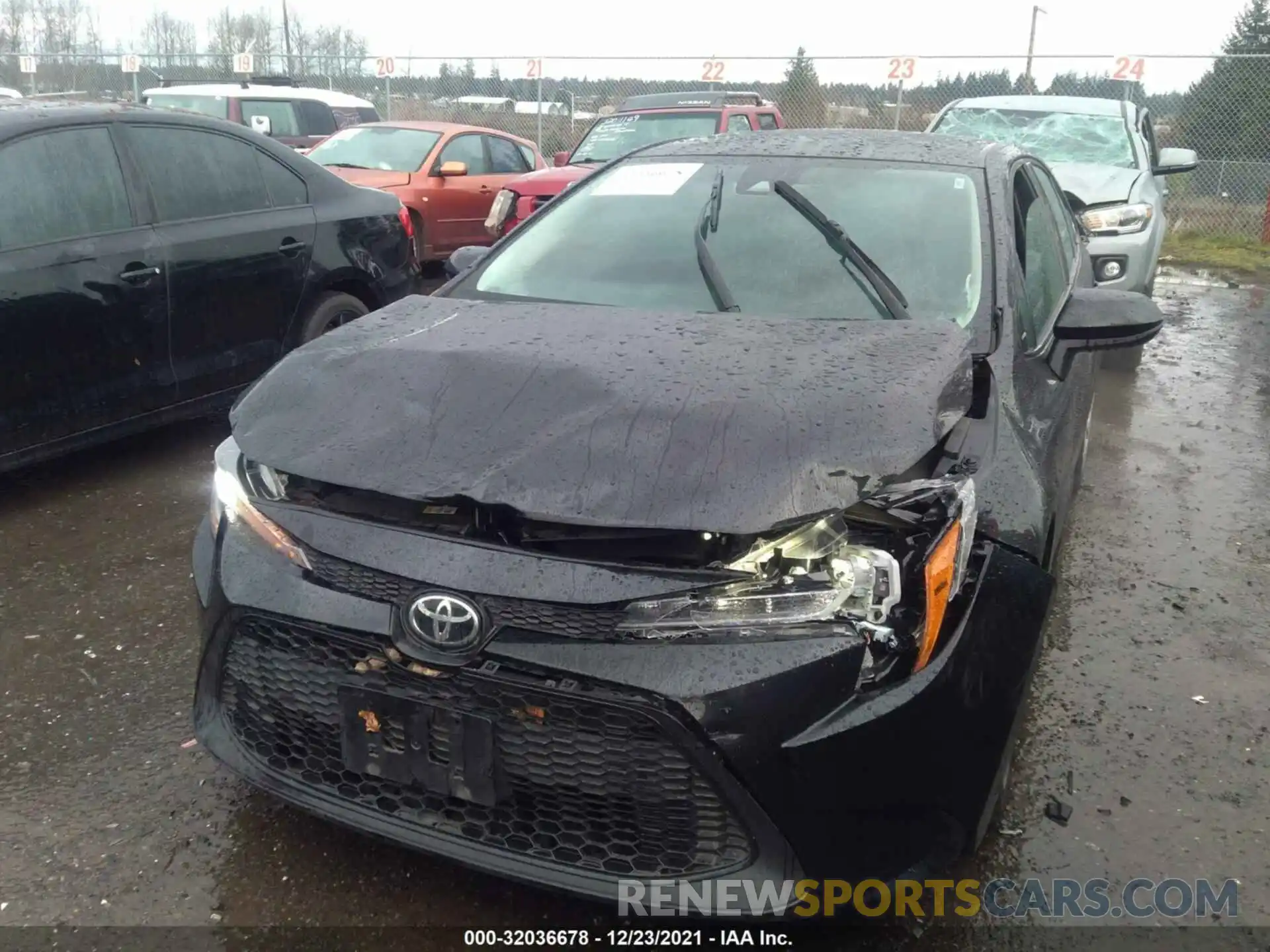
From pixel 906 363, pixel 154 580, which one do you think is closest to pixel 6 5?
pixel 154 580

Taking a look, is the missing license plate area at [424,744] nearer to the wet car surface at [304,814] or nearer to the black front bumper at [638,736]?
the black front bumper at [638,736]

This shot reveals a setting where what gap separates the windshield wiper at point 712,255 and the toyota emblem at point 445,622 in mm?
1342

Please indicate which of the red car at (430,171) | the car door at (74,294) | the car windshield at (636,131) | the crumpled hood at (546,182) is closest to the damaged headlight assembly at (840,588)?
the car door at (74,294)

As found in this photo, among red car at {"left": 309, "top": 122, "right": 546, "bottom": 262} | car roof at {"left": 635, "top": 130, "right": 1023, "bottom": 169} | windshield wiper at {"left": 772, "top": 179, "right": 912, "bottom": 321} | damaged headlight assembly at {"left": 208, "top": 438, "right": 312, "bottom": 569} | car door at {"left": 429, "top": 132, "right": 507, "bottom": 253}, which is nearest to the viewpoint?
damaged headlight assembly at {"left": 208, "top": 438, "right": 312, "bottom": 569}

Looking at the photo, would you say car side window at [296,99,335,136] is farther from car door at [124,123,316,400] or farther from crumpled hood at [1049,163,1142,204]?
crumpled hood at [1049,163,1142,204]

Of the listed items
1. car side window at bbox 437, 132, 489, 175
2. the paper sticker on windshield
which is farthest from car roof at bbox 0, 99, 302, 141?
car side window at bbox 437, 132, 489, 175

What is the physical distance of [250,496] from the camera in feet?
7.24

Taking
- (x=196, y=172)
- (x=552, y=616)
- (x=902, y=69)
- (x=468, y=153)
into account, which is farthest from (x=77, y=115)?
(x=902, y=69)

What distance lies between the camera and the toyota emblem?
186 centimetres

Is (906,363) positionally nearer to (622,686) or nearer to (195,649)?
(622,686)

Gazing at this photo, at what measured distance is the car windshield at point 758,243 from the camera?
292 centimetres

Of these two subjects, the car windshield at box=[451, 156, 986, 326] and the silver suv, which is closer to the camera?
the car windshield at box=[451, 156, 986, 326]

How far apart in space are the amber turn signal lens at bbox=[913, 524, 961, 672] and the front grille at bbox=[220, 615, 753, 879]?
0.47 m

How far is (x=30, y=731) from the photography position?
2816mm
